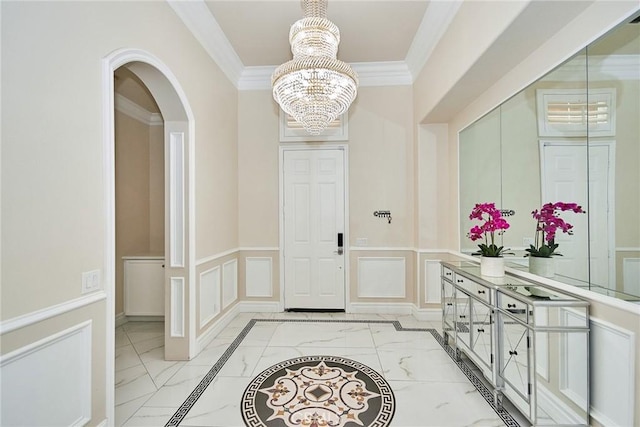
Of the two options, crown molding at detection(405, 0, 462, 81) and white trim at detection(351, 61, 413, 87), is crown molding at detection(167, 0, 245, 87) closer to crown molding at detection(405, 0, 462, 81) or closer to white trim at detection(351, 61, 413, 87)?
white trim at detection(351, 61, 413, 87)

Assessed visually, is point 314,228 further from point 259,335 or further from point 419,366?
point 419,366

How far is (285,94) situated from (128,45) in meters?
1.15

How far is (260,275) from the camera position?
179 inches

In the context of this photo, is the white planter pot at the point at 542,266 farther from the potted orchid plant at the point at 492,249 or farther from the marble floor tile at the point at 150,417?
the marble floor tile at the point at 150,417

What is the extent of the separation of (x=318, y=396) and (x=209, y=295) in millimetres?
1761

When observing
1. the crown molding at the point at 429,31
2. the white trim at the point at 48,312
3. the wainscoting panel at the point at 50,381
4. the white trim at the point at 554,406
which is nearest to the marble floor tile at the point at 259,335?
the wainscoting panel at the point at 50,381

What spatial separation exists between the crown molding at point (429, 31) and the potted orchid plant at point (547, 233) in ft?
6.31

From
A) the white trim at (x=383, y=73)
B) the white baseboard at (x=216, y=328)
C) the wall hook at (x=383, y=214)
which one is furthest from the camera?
the wall hook at (x=383, y=214)

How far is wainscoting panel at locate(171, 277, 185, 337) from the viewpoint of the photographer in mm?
3039

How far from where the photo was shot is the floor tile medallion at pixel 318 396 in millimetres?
2121

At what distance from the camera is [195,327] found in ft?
10.3

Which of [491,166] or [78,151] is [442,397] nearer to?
[491,166]

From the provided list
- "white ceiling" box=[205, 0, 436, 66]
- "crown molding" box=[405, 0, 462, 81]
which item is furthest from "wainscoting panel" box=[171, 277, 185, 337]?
"crown molding" box=[405, 0, 462, 81]

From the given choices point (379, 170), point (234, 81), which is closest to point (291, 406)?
point (379, 170)
